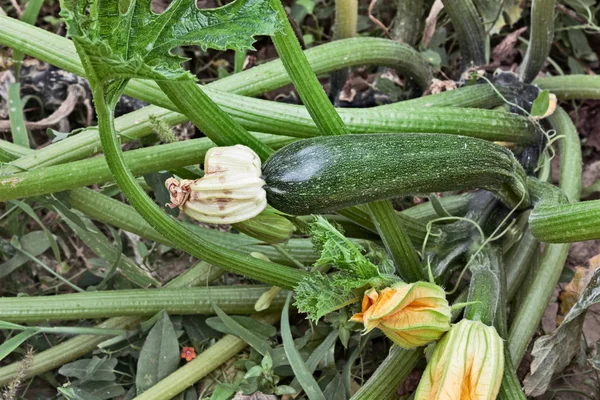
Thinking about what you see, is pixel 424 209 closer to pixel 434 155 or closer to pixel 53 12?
pixel 434 155

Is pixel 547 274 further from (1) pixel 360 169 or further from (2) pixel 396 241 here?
(1) pixel 360 169

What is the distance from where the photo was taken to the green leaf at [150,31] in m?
1.14

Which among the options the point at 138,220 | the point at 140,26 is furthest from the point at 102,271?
the point at 140,26

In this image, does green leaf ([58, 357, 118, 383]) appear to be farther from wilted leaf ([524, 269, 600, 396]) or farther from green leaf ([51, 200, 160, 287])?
wilted leaf ([524, 269, 600, 396])

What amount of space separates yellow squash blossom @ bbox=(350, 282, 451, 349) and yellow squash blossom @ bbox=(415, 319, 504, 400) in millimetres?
40

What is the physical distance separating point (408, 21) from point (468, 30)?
0.86ft

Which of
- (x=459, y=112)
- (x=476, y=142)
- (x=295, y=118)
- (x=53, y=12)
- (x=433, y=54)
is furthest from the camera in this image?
(x=53, y=12)

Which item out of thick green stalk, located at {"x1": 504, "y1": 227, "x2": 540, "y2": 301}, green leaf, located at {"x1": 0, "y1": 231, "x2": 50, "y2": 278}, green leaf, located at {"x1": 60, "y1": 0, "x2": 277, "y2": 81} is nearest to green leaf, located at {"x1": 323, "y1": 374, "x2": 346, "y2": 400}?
thick green stalk, located at {"x1": 504, "y1": 227, "x2": 540, "y2": 301}

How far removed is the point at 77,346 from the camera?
6.66ft

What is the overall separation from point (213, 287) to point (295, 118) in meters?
0.58

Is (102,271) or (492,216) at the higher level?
(492,216)

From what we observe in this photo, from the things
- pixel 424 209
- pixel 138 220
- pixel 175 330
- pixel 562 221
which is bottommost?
pixel 175 330

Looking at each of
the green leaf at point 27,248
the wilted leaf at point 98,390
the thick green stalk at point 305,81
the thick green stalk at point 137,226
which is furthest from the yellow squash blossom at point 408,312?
the green leaf at point 27,248

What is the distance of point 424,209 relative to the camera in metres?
2.11
